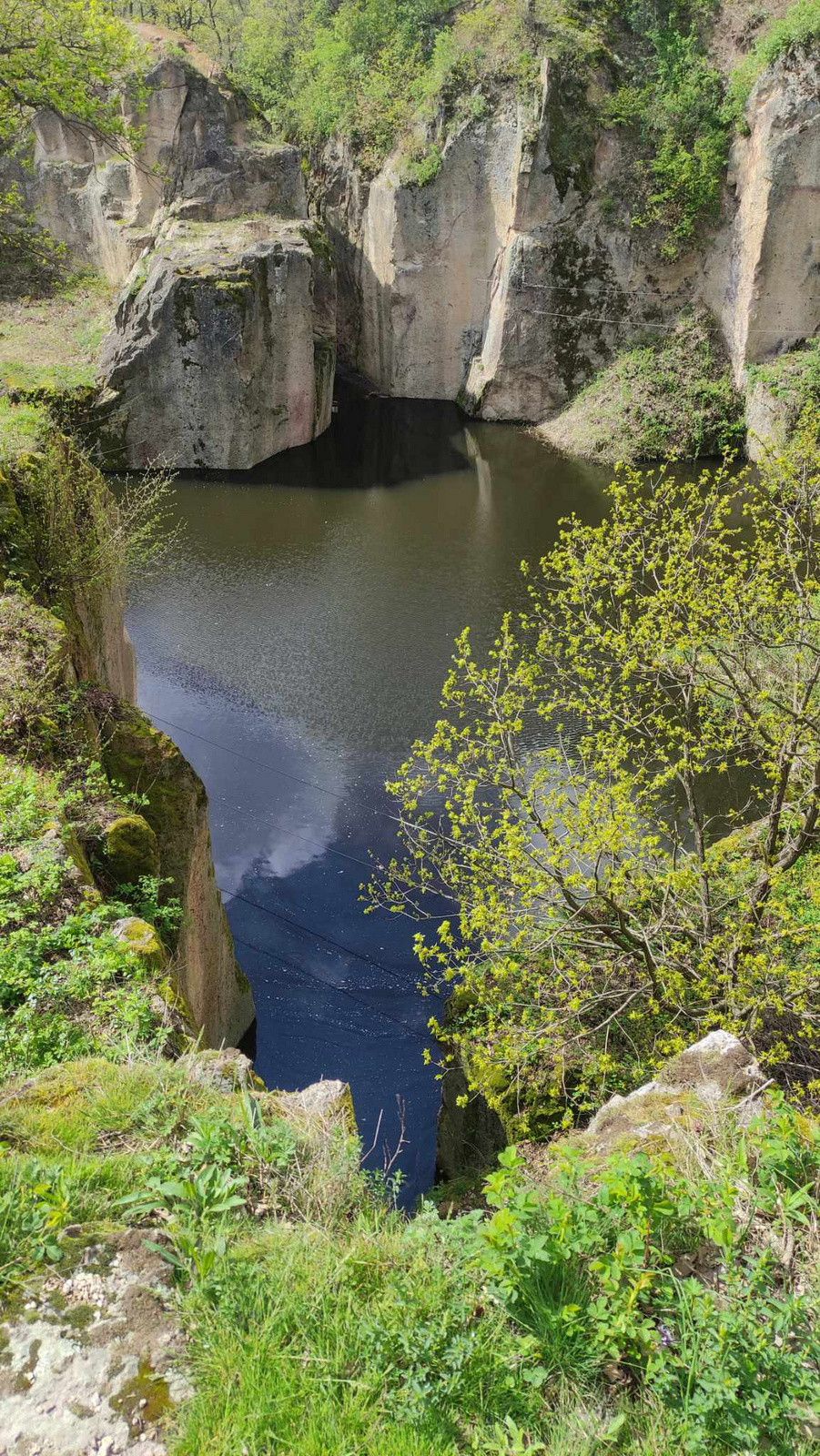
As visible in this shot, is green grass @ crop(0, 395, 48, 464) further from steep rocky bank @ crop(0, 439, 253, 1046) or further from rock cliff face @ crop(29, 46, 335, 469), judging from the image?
rock cliff face @ crop(29, 46, 335, 469)

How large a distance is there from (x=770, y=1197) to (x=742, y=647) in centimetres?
626

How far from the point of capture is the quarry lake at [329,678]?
10.3 metres

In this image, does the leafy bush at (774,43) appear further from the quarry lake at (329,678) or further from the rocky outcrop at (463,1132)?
the rocky outcrop at (463,1132)

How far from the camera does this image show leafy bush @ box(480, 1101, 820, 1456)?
2.62 meters

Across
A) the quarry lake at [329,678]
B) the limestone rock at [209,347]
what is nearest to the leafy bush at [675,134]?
the quarry lake at [329,678]

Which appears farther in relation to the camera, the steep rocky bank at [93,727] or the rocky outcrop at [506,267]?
the rocky outcrop at [506,267]

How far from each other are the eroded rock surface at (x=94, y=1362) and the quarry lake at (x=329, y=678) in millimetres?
3321

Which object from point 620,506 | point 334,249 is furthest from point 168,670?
point 334,249

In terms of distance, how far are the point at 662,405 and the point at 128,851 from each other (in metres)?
26.1

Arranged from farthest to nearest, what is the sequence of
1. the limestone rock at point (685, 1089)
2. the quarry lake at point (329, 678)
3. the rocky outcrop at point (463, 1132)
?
the quarry lake at point (329, 678), the rocky outcrop at point (463, 1132), the limestone rock at point (685, 1089)

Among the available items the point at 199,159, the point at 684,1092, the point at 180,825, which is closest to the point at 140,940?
the point at 180,825

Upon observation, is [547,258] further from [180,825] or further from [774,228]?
[180,825]

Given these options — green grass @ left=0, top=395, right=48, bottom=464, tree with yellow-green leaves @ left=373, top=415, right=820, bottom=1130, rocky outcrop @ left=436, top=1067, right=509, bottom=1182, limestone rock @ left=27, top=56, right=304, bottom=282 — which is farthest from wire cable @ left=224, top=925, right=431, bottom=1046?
limestone rock @ left=27, top=56, right=304, bottom=282

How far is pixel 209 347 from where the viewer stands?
959 inches
